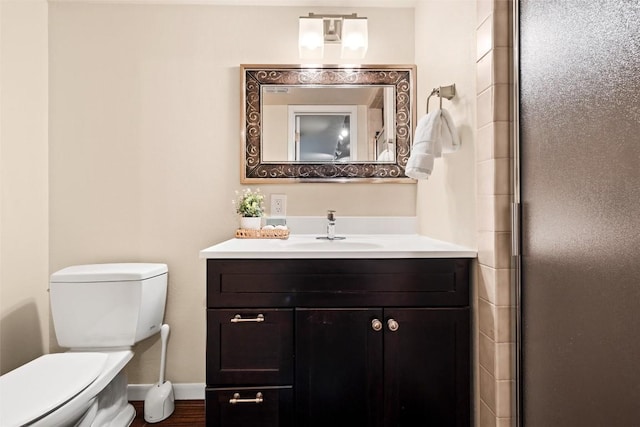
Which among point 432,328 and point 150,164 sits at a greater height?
point 150,164

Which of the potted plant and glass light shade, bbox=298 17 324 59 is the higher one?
glass light shade, bbox=298 17 324 59

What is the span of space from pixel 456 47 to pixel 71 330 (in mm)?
2127

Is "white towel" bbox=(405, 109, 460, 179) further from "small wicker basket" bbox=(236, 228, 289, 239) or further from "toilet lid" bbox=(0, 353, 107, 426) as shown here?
"toilet lid" bbox=(0, 353, 107, 426)

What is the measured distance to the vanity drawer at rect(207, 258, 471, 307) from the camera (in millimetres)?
1177

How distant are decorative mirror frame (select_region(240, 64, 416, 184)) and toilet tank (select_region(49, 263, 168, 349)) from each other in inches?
31.0

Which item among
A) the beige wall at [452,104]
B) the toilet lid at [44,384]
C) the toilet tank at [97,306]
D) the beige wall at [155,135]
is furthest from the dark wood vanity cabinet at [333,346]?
the beige wall at [155,135]

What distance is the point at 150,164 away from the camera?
1.81 metres

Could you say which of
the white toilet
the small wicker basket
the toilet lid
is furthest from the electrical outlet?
the toilet lid

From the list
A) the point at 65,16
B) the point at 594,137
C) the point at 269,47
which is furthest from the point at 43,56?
the point at 594,137

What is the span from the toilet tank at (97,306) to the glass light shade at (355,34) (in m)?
1.61

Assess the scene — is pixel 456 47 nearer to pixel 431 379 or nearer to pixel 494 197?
pixel 494 197

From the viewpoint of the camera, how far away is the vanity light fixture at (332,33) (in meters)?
1.75

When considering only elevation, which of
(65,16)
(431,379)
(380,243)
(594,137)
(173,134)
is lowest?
(431,379)

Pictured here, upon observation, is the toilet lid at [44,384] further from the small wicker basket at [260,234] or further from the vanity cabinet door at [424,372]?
the vanity cabinet door at [424,372]
